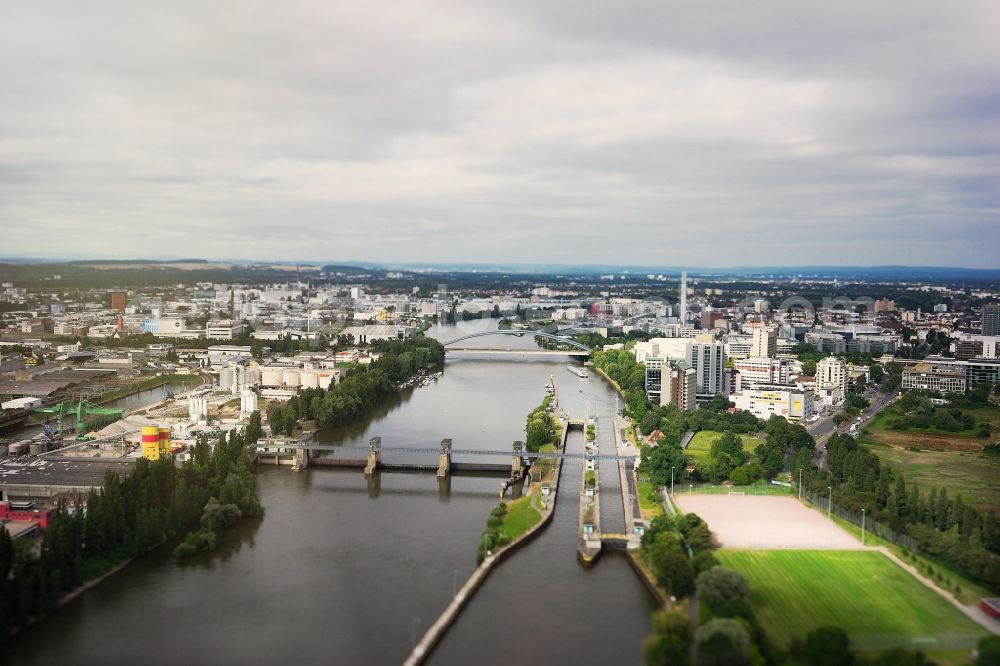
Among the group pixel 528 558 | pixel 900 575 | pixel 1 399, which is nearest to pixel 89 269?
pixel 1 399

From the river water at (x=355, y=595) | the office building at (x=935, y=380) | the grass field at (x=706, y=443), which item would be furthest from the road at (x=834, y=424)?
the river water at (x=355, y=595)

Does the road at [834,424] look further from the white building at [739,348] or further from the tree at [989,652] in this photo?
the tree at [989,652]

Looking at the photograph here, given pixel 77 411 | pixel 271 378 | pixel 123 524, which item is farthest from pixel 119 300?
pixel 123 524

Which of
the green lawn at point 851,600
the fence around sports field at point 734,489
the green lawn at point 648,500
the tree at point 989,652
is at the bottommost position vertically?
the green lawn at point 648,500

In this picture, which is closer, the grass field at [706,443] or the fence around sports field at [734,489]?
the fence around sports field at [734,489]

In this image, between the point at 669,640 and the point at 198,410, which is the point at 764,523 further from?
the point at 198,410

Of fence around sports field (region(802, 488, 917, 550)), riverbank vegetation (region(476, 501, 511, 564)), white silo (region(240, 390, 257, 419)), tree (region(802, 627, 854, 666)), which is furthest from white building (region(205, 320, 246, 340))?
tree (region(802, 627, 854, 666))
